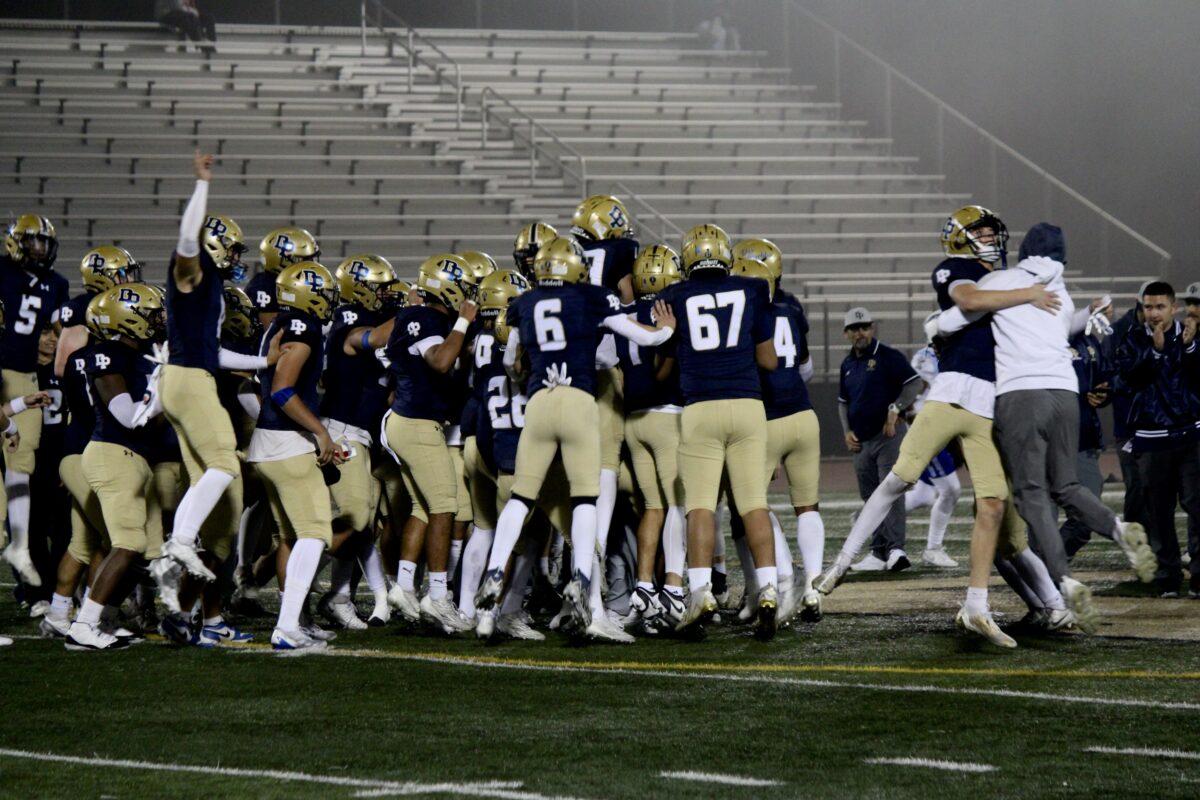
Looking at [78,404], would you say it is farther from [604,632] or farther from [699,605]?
[699,605]

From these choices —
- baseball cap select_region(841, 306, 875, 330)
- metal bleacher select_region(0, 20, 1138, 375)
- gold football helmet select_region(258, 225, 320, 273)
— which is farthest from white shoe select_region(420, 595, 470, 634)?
metal bleacher select_region(0, 20, 1138, 375)

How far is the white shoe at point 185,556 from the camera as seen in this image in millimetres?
6688

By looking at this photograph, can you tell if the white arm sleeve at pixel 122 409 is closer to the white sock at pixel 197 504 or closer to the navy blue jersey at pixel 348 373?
the white sock at pixel 197 504

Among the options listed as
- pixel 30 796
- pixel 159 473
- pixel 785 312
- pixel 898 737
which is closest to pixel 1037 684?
pixel 898 737

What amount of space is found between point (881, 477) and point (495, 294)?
13.6 ft

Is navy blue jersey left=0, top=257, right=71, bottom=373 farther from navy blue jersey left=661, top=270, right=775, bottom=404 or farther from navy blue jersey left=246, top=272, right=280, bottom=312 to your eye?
navy blue jersey left=661, top=270, right=775, bottom=404

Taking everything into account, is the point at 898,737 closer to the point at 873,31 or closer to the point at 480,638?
the point at 480,638

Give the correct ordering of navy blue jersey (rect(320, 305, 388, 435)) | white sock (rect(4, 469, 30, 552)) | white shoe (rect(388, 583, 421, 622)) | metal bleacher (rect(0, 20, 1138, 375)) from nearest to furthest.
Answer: white shoe (rect(388, 583, 421, 622)), navy blue jersey (rect(320, 305, 388, 435)), white sock (rect(4, 469, 30, 552)), metal bleacher (rect(0, 20, 1138, 375))

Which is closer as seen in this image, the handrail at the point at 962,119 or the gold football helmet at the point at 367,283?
the gold football helmet at the point at 367,283

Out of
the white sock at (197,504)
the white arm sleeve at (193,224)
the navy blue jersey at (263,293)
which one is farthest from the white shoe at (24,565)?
the white arm sleeve at (193,224)

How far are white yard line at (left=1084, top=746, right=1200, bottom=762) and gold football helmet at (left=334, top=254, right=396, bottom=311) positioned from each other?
4536 millimetres

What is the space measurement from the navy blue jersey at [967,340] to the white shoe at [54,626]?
167 inches

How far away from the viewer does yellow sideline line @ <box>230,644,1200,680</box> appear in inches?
240

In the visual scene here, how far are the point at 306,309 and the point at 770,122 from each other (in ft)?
63.2
